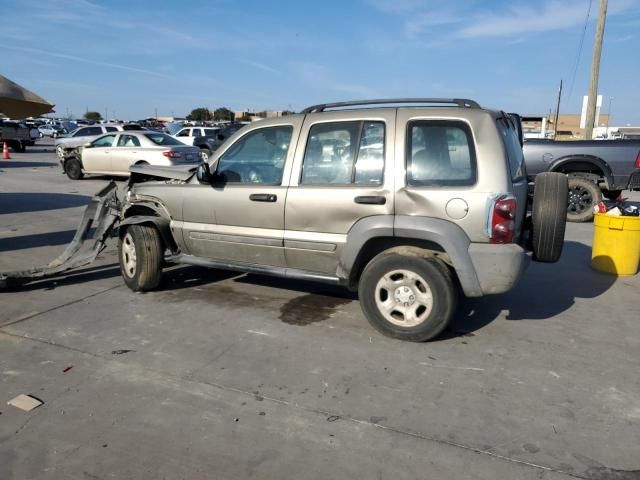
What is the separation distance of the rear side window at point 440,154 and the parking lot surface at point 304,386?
1367 millimetres

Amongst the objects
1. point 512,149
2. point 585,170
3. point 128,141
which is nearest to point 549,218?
point 512,149

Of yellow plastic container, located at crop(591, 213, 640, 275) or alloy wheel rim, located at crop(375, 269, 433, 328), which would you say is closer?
alloy wheel rim, located at crop(375, 269, 433, 328)

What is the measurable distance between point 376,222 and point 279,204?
0.96 metres

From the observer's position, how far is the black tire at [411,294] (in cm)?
410

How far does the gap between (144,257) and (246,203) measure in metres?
1.36

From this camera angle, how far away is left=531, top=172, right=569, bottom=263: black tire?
4.50 m

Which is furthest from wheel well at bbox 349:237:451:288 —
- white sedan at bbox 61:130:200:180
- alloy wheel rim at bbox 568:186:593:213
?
white sedan at bbox 61:130:200:180

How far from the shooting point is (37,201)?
11.8 meters

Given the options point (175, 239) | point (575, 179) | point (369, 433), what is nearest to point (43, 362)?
point (175, 239)

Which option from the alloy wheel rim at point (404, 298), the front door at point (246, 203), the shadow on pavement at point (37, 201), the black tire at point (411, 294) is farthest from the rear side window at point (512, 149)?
the shadow on pavement at point (37, 201)

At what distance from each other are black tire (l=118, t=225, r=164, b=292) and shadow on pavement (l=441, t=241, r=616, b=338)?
303cm

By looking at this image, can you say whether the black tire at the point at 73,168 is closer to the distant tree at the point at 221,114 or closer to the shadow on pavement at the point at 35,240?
the shadow on pavement at the point at 35,240

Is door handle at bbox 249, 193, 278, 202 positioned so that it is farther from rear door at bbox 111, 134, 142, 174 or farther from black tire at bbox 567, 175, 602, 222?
rear door at bbox 111, 134, 142, 174

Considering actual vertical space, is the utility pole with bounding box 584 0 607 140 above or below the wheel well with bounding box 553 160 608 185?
above
